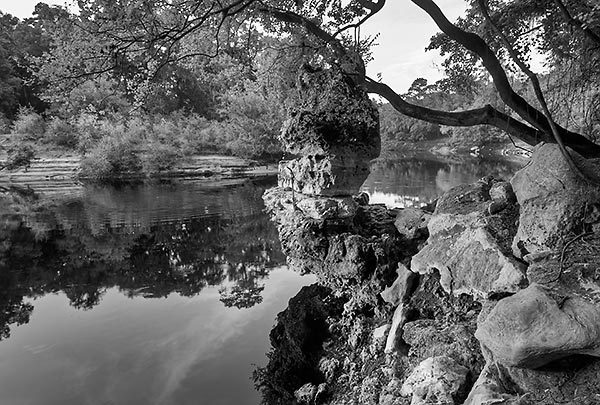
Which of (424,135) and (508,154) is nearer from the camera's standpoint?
(508,154)

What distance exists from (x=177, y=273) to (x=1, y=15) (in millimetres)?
55029

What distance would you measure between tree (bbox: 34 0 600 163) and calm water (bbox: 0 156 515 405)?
6181 mm

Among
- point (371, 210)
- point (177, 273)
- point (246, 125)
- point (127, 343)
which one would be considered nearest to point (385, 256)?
point (371, 210)

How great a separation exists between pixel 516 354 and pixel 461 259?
7.98 ft

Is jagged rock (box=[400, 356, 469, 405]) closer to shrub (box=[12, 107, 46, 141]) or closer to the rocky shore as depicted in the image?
the rocky shore

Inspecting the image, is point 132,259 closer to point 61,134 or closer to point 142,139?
point 142,139

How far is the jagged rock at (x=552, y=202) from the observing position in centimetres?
532

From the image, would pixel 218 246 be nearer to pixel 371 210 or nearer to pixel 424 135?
pixel 371 210

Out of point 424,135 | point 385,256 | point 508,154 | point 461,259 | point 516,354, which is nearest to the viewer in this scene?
point 516,354

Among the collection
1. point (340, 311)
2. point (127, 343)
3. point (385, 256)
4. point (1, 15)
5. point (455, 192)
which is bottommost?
point (127, 343)

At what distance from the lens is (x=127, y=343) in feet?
32.0

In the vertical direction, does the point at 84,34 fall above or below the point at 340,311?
above

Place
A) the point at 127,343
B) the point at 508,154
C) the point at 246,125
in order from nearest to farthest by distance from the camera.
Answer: the point at 127,343
the point at 246,125
the point at 508,154

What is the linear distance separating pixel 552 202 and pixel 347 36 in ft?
17.7
